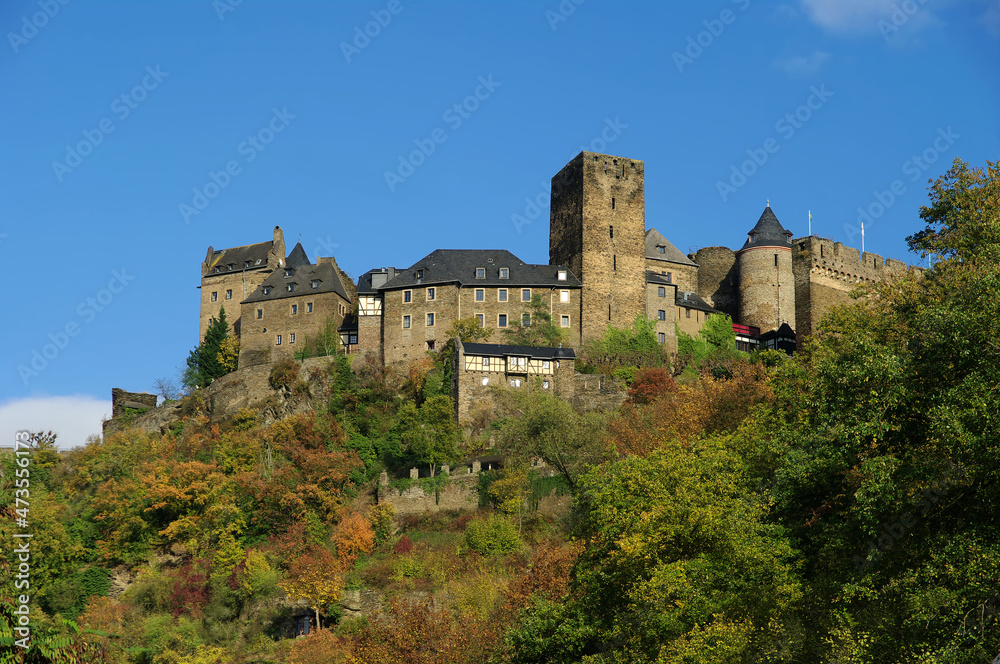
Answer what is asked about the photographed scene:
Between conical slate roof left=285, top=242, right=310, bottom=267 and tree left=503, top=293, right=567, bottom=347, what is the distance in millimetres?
19259

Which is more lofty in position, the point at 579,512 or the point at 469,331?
the point at 469,331

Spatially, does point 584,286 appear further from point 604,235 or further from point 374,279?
point 374,279

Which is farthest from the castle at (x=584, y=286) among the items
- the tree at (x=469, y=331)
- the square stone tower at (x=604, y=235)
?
the tree at (x=469, y=331)

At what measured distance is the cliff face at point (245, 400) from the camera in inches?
2472

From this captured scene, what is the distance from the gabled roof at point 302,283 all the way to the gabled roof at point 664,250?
63.7 feet

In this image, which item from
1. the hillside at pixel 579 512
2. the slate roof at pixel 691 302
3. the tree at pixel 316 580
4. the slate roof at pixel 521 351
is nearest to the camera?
the hillside at pixel 579 512

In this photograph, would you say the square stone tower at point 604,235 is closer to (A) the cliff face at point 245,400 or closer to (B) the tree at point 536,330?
(B) the tree at point 536,330

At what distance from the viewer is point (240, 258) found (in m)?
80.3

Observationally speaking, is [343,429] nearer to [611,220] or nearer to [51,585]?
[51,585]

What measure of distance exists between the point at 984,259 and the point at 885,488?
5.98 metres

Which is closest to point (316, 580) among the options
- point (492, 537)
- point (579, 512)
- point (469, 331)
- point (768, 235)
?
point (492, 537)

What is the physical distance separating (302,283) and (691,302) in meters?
24.1

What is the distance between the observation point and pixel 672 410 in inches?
1845

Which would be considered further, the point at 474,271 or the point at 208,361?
the point at 208,361
